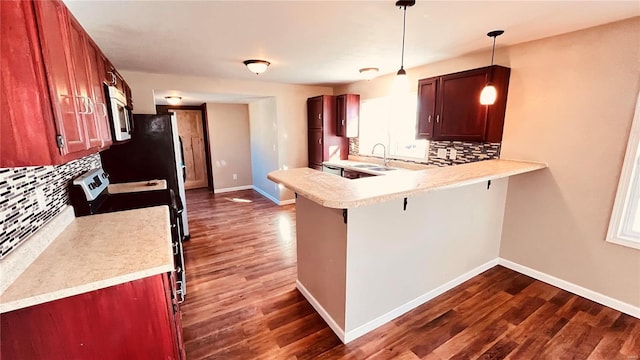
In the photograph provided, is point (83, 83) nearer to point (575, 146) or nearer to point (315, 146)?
point (575, 146)

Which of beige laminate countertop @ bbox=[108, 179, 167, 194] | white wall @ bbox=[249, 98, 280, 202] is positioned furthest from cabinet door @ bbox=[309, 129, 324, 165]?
beige laminate countertop @ bbox=[108, 179, 167, 194]

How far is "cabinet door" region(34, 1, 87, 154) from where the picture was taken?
1.02 m

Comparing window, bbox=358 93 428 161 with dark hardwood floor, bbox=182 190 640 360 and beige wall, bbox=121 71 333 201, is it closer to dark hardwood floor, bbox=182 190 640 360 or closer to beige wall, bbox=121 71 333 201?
beige wall, bbox=121 71 333 201

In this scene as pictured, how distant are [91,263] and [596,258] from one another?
364 cm

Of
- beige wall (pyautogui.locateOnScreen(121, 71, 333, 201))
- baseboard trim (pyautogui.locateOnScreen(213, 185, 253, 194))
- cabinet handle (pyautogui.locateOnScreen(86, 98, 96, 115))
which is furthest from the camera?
baseboard trim (pyautogui.locateOnScreen(213, 185, 253, 194))

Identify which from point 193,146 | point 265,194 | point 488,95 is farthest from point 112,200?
point 193,146

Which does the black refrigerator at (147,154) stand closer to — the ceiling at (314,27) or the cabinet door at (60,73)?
the ceiling at (314,27)

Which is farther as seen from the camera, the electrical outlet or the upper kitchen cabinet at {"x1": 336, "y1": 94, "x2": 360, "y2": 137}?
the upper kitchen cabinet at {"x1": 336, "y1": 94, "x2": 360, "y2": 137}

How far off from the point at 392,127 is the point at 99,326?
4.05 meters

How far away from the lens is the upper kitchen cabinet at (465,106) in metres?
2.71

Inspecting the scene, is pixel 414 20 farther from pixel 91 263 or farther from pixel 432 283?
pixel 91 263

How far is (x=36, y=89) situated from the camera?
0.97 metres

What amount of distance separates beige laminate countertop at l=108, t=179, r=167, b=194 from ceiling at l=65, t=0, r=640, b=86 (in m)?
1.37

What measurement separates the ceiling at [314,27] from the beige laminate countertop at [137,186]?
1371 mm
